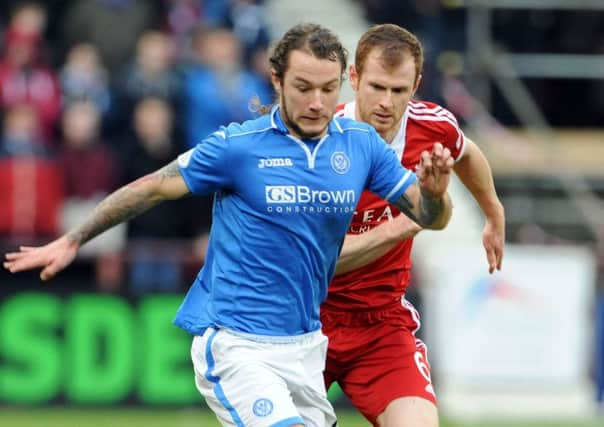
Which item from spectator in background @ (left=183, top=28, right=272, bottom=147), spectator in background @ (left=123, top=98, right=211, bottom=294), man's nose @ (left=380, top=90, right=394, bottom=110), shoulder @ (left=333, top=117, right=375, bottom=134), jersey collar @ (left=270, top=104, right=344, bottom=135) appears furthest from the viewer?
spectator in background @ (left=183, top=28, right=272, bottom=147)

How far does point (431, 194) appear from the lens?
23.8 ft

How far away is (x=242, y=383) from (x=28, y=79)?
870cm

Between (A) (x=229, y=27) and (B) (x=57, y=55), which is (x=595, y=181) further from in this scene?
(B) (x=57, y=55)

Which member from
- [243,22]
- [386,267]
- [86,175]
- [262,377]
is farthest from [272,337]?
[243,22]

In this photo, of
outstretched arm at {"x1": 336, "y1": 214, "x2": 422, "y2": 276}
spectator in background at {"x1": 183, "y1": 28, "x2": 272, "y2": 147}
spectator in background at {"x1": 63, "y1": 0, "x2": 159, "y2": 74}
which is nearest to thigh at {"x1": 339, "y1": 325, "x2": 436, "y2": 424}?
outstretched arm at {"x1": 336, "y1": 214, "x2": 422, "y2": 276}

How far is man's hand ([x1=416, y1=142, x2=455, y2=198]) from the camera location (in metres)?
7.06

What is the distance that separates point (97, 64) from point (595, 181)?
5.80m

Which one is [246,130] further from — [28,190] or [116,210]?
[28,190]

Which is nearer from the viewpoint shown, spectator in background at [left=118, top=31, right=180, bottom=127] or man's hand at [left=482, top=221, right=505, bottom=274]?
man's hand at [left=482, top=221, right=505, bottom=274]

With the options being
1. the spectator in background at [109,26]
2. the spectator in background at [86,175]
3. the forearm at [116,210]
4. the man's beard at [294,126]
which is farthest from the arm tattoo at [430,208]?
the spectator in background at [109,26]

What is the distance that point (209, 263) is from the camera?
7.55 meters

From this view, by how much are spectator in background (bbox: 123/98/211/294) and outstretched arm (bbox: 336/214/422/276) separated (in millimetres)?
6444

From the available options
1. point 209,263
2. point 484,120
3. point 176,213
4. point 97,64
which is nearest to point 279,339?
point 209,263

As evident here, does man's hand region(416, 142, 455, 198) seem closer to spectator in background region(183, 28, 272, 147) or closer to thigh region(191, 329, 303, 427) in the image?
thigh region(191, 329, 303, 427)
